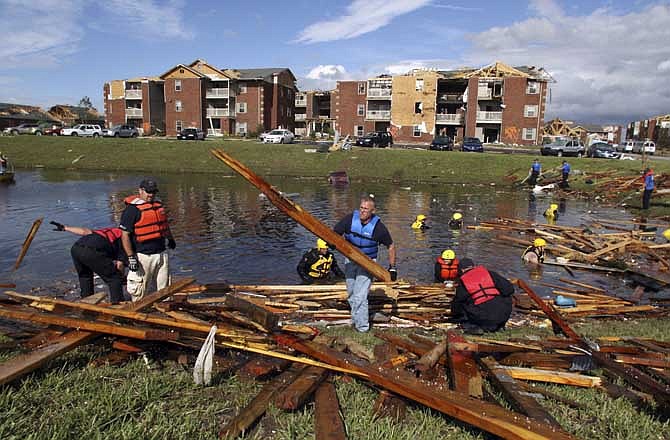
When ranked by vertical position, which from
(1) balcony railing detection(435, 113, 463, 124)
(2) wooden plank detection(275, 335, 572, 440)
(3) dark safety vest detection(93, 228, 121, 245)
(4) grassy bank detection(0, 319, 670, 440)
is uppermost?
(1) balcony railing detection(435, 113, 463, 124)

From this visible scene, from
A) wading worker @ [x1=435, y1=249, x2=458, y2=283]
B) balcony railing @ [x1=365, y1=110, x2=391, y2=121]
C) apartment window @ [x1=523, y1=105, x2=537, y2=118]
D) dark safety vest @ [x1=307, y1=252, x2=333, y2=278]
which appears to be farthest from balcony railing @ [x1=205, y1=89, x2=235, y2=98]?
wading worker @ [x1=435, y1=249, x2=458, y2=283]

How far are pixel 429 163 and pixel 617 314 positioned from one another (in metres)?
35.2

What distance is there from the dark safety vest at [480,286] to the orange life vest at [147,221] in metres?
5.77

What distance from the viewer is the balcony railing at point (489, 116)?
7031cm

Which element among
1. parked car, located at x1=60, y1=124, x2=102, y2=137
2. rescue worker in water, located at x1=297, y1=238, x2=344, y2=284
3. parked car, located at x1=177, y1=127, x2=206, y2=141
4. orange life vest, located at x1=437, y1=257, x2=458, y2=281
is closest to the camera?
A: orange life vest, located at x1=437, y1=257, x2=458, y2=281

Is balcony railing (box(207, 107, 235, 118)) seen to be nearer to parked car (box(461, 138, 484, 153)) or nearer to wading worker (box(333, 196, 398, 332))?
parked car (box(461, 138, 484, 153))

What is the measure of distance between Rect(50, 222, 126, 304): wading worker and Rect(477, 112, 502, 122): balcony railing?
70.1m

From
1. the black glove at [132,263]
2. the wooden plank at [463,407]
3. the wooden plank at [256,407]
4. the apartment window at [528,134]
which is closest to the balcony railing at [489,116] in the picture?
the apartment window at [528,134]

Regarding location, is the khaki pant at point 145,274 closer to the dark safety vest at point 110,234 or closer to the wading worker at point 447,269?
the dark safety vest at point 110,234

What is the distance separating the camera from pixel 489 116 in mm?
70812

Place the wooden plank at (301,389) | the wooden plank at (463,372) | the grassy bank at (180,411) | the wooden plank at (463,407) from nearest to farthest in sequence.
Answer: the wooden plank at (463,407), the grassy bank at (180,411), the wooden plank at (301,389), the wooden plank at (463,372)

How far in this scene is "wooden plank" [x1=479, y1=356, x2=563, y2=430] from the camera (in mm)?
4442

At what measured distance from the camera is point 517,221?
69.2 feet

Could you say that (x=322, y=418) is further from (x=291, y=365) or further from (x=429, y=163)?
(x=429, y=163)
